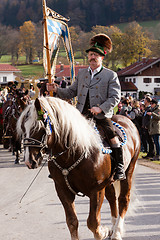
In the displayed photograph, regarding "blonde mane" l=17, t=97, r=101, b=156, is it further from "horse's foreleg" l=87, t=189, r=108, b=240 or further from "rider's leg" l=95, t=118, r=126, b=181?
"horse's foreleg" l=87, t=189, r=108, b=240

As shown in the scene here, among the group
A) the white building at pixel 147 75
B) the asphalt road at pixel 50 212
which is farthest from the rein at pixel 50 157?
the white building at pixel 147 75

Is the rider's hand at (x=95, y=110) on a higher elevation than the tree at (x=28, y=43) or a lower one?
lower

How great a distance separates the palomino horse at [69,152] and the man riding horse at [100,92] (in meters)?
0.21

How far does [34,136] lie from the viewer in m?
3.82

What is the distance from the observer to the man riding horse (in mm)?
4691

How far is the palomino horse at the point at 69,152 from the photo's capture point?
3842 mm

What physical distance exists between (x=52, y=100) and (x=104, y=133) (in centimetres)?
108

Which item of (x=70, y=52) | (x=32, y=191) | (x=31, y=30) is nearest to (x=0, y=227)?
(x=32, y=191)

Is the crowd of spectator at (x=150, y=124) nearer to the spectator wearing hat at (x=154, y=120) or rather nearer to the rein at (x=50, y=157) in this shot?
the spectator wearing hat at (x=154, y=120)

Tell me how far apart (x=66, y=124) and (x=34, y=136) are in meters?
0.46

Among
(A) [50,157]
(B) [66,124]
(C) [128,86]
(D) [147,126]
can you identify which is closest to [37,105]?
(B) [66,124]

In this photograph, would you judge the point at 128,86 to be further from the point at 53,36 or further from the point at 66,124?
the point at 66,124

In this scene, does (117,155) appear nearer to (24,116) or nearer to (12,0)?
(24,116)

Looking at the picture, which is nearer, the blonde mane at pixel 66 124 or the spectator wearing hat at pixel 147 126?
the blonde mane at pixel 66 124
